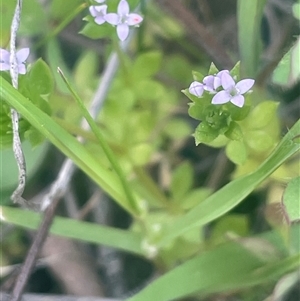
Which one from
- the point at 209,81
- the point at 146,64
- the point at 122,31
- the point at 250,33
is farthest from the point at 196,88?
the point at 146,64

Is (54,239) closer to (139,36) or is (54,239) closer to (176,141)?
(176,141)

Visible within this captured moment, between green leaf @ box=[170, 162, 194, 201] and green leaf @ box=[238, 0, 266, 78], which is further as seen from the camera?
green leaf @ box=[170, 162, 194, 201]

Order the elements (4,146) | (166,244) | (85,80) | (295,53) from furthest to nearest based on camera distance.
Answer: (85,80)
(166,244)
(4,146)
(295,53)

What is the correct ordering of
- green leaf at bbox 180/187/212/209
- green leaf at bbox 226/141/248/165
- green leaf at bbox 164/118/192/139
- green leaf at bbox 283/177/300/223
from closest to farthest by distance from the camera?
green leaf at bbox 283/177/300/223 → green leaf at bbox 226/141/248/165 → green leaf at bbox 180/187/212/209 → green leaf at bbox 164/118/192/139

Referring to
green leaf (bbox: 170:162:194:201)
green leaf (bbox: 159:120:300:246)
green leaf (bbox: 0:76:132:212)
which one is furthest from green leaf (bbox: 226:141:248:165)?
green leaf (bbox: 170:162:194:201)

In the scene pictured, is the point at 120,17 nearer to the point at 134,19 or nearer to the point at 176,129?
the point at 134,19

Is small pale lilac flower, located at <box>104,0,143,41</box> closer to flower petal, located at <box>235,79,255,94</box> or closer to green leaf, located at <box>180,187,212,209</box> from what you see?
flower petal, located at <box>235,79,255,94</box>

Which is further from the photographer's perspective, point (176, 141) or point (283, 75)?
point (176, 141)

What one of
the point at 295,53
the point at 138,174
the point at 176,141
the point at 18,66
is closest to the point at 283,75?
the point at 295,53
